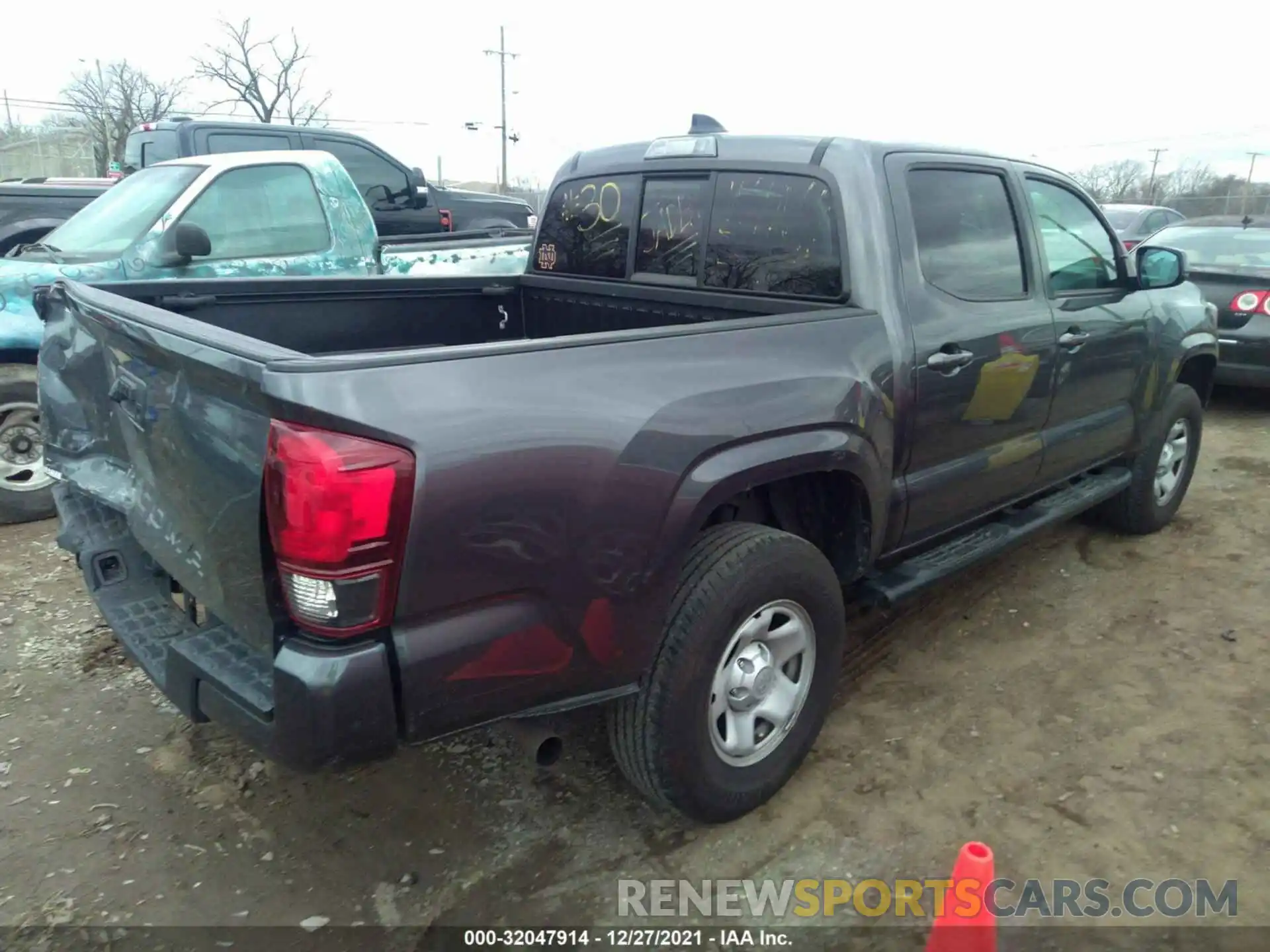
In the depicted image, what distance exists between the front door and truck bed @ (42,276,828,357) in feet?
4.53

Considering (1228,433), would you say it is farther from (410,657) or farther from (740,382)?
(410,657)

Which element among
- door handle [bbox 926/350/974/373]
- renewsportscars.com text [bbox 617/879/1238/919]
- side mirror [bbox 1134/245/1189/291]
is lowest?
renewsportscars.com text [bbox 617/879/1238/919]

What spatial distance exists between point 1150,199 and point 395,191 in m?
32.1

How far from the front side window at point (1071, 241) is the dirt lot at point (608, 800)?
1523 millimetres

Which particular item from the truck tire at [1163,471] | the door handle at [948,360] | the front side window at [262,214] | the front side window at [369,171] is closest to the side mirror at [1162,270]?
the truck tire at [1163,471]

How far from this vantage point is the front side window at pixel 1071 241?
381cm

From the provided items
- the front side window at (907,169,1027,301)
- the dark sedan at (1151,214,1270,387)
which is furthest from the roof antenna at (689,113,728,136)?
the dark sedan at (1151,214,1270,387)

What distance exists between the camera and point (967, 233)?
3.41 m

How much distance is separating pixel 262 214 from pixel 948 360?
4531 millimetres

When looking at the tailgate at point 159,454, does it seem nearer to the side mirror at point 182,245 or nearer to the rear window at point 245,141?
the side mirror at point 182,245

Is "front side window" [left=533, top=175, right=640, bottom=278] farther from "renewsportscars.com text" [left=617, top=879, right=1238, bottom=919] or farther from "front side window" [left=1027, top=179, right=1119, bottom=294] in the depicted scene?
"renewsportscars.com text" [left=617, top=879, right=1238, bottom=919]

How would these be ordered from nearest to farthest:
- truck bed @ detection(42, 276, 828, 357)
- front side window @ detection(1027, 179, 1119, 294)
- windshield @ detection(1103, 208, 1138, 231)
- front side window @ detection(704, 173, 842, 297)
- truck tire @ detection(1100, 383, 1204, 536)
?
front side window @ detection(704, 173, 842, 297), truck bed @ detection(42, 276, 828, 357), front side window @ detection(1027, 179, 1119, 294), truck tire @ detection(1100, 383, 1204, 536), windshield @ detection(1103, 208, 1138, 231)

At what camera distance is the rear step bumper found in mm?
1938

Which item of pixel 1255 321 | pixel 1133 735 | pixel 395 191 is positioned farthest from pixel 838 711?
pixel 395 191
